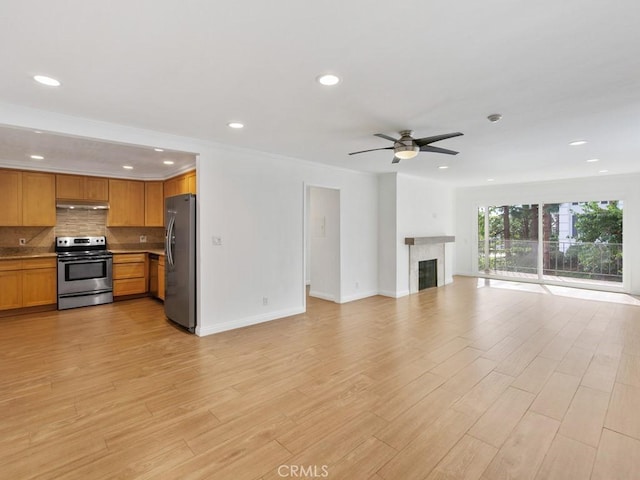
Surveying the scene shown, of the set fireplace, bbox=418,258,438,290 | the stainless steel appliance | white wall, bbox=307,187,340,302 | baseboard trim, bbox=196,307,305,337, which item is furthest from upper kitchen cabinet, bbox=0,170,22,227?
fireplace, bbox=418,258,438,290

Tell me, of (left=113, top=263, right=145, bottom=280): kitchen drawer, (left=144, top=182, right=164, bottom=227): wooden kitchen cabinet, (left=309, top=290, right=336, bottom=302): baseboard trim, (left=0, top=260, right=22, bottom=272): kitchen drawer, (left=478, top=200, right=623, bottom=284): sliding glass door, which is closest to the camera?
(left=0, top=260, right=22, bottom=272): kitchen drawer

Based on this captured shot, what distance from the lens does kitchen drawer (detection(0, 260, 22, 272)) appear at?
4887 millimetres

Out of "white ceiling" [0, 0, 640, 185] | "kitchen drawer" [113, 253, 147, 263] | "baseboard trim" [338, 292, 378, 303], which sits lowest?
"baseboard trim" [338, 292, 378, 303]

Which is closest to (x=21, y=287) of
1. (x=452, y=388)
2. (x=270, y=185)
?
(x=270, y=185)

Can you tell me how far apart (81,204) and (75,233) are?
594mm

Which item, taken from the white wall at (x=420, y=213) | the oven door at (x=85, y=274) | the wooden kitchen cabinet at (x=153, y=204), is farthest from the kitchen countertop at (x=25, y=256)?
the white wall at (x=420, y=213)

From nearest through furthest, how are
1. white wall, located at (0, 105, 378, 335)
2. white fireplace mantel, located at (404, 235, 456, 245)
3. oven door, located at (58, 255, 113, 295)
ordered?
white wall, located at (0, 105, 378, 335) < oven door, located at (58, 255, 113, 295) < white fireplace mantel, located at (404, 235, 456, 245)

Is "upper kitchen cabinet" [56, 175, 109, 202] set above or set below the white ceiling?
below

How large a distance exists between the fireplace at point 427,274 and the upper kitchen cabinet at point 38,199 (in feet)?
22.8

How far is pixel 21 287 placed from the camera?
5.04 meters

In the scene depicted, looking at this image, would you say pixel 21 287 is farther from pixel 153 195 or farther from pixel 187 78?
pixel 187 78

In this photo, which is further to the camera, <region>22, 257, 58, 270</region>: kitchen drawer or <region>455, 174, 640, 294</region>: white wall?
<region>455, 174, 640, 294</region>: white wall

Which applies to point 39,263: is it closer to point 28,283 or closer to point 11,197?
point 28,283

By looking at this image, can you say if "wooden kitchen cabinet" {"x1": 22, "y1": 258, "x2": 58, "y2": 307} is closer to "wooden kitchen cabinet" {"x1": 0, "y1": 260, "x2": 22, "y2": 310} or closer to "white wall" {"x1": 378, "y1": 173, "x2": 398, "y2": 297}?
"wooden kitchen cabinet" {"x1": 0, "y1": 260, "x2": 22, "y2": 310}
